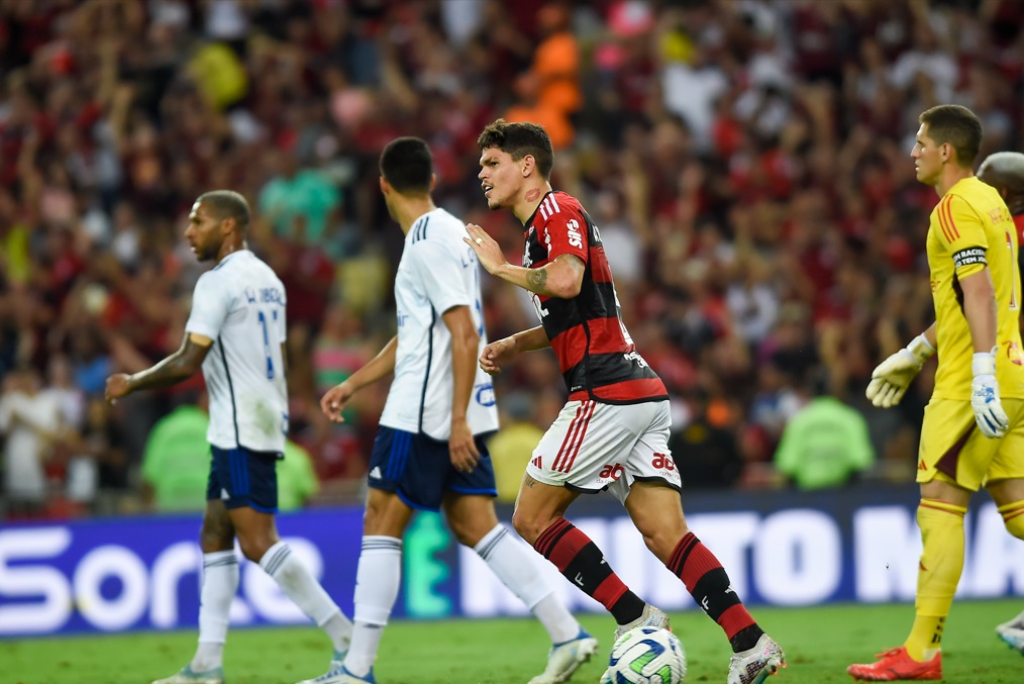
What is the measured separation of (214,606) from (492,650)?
2.33 metres

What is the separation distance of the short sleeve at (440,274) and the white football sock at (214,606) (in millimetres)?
1919

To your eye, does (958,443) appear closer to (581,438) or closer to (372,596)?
(581,438)

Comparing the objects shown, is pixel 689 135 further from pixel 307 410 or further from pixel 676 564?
pixel 676 564

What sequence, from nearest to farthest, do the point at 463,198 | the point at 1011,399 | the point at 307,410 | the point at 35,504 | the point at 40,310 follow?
the point at 1011,399 → the point at 35,504 → the point at 307,410 → the point at 40,310 → the point at 463,198

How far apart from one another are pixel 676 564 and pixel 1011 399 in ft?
6.26

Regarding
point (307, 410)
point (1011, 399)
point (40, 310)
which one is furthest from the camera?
point (40, 310)

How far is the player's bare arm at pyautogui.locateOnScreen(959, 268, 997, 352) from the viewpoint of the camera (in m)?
6.87

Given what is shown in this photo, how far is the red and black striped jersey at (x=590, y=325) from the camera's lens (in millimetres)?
6656

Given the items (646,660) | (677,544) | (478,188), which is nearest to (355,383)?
(677,544)

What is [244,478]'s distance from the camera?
26.1 ft

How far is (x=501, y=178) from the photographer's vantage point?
6852 mm

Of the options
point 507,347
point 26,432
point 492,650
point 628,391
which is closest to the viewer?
point 628,391

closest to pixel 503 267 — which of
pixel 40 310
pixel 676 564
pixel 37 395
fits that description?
pixel 676 564

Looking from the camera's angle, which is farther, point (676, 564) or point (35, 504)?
point (35, 504)
